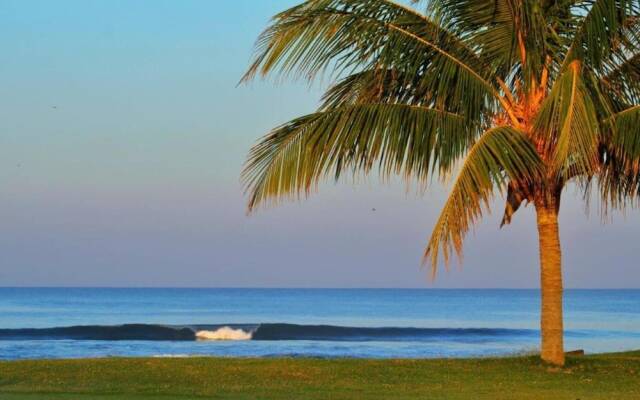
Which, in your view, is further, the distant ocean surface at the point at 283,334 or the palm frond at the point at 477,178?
the distant ocean surface at the point at 283,334

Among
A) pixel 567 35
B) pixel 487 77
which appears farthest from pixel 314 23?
pixel 567 35

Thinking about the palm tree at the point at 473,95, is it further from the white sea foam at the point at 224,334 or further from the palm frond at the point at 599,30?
the white sea foam at the point at 224,334

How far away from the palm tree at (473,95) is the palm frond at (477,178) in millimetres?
40

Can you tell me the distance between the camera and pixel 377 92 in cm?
1697

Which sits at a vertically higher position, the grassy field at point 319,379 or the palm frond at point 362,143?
the palm frond at point 362,143

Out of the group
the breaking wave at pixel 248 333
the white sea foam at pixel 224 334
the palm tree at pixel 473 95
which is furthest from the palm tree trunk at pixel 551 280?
the white sea foam at pixel 224 334

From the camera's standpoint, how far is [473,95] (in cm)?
1609

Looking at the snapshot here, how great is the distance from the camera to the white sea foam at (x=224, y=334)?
51.5 metres

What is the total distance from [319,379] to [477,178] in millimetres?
3601

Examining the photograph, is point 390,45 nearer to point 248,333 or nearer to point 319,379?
point 319,379

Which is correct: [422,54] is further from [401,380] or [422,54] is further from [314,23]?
[401,380]

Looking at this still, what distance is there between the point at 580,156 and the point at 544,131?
2.69 ft

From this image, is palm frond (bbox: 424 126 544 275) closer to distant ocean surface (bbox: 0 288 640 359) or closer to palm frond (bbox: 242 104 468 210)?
→ palm frond (bbox: 242 104 468 210)

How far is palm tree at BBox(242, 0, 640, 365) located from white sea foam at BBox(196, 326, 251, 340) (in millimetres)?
35205
